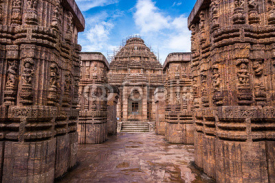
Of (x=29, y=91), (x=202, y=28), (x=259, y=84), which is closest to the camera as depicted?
(x=29, y=91)

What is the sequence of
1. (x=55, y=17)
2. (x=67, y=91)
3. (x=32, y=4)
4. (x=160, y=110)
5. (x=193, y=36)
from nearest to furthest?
(x=32, y=4) → (x=55, y=17) → (x=67, y=91) → (x=193, y=36) → (x=160, y=110)

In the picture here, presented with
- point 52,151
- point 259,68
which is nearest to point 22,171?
point 52,151

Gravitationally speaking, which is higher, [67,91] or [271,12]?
[271,12]

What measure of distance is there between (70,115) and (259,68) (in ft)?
18.9

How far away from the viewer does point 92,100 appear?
1186 cm

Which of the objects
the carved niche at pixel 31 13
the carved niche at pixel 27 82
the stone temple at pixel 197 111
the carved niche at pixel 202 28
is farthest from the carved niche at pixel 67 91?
the carved niche at pixel 202 28

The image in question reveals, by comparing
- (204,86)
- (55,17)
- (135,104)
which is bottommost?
(135,104)

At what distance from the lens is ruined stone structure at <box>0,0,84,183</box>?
4328 mm

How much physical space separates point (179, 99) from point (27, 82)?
981cm

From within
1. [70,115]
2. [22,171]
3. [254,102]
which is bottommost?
[22,171]

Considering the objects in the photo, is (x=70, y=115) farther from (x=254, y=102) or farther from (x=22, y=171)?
(x=254, y=102)

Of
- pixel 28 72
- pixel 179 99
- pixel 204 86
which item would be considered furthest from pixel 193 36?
pixel 28 72

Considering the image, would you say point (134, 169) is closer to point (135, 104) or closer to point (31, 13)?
point (31, 13)

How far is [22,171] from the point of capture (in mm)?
4258
